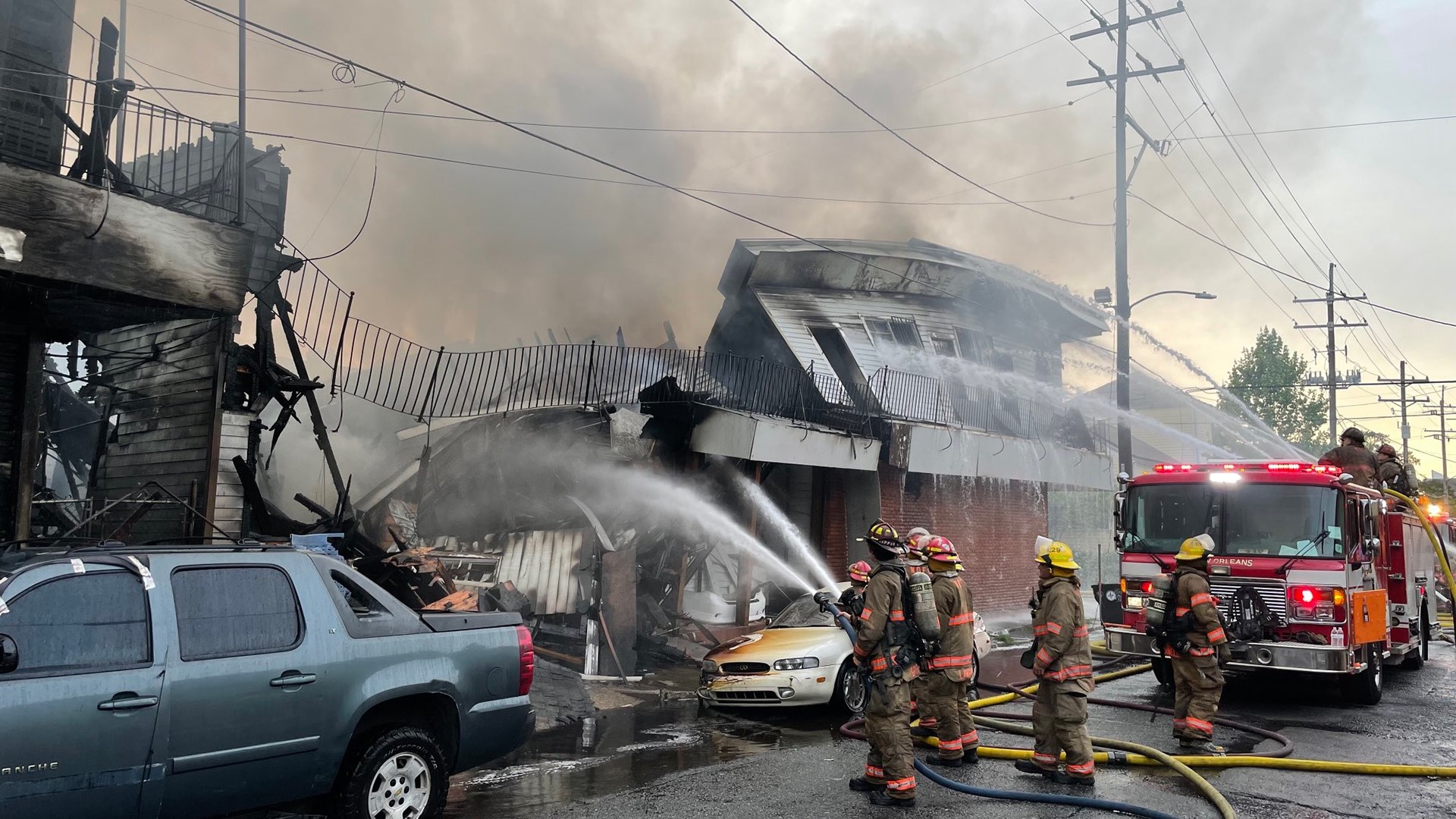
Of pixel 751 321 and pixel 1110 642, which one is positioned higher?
pixel 751 321

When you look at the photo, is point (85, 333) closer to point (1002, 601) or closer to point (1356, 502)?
point (1356, 502)

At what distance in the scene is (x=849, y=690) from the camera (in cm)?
922

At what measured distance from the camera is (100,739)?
3.97 meters

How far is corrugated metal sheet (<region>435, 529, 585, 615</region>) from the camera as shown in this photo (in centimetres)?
1239

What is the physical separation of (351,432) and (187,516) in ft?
24.5

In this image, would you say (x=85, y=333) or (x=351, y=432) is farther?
(x=351, y=432)

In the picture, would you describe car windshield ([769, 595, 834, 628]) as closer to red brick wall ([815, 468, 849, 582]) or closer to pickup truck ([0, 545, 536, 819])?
pickup truck ([0, 545, 536, 819])

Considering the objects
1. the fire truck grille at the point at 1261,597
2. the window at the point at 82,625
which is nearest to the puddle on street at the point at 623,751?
the window at the point at 82,625

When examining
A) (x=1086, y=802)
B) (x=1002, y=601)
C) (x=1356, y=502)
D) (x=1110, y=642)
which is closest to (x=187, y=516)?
(x=1086, y=802)

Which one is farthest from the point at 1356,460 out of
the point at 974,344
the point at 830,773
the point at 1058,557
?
the point at 974,344

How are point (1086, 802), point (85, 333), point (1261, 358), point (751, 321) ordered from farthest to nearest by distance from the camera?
point (1261, 358) → point (751, 321) → point (85, 333) → point (1086, 802)

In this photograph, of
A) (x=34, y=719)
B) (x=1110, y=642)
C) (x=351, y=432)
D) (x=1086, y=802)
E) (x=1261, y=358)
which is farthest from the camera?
(x=1261, y=358)

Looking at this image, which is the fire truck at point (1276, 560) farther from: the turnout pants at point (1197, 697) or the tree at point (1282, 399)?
the tree at point (1282, 399)

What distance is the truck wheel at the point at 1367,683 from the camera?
32.1 ft
